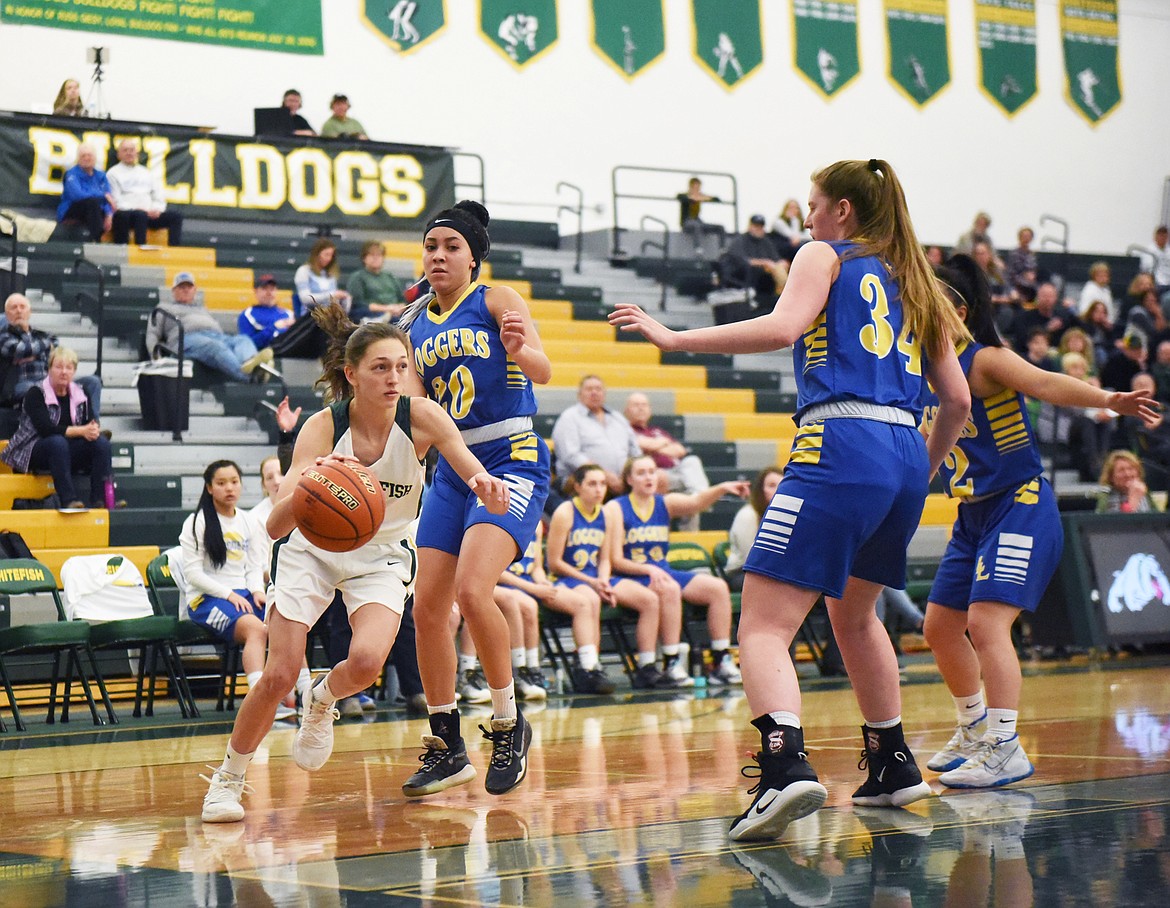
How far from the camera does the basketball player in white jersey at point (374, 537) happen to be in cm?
495

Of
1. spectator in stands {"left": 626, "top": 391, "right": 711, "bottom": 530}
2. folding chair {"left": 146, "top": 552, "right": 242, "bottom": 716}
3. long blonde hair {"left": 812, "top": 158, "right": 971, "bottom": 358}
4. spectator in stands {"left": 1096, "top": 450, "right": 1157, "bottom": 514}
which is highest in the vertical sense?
long blonde hair {"left": 812, "top": 158, "right": 971, "bottom": 358}

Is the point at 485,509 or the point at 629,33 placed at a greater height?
the point at 629,33

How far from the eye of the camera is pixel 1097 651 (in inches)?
466

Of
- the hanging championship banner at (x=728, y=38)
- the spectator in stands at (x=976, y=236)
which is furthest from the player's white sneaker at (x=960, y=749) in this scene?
the hanging championship banner at (x=728, y=38)

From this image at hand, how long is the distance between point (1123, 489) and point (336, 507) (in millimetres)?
9358

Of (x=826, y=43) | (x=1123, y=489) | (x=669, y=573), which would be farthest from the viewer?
(x=826, y=43)

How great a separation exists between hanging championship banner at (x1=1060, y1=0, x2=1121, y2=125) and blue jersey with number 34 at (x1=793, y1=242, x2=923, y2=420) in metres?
21.8

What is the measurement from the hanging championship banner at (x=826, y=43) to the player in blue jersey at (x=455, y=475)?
18099mm

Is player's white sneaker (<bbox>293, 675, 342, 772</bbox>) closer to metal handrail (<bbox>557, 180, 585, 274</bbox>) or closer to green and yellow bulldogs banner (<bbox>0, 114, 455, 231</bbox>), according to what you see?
green and yellow bulldogs banner (<bbox>0, 114, 455, 231</bbox>)

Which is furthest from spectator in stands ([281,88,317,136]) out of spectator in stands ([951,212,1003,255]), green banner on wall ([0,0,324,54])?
spectator in stands ([951,212,1003,255])

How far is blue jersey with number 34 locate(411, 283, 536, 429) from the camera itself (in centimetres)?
543

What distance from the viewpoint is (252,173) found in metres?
17.0

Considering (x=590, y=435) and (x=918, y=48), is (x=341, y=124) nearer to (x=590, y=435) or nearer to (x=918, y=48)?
(x=590, y=435)

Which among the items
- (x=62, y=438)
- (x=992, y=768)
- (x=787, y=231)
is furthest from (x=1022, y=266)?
(x=992, y=768)
